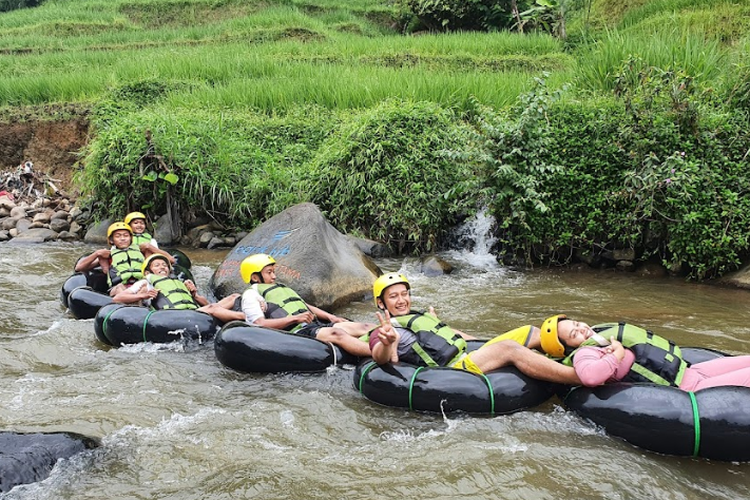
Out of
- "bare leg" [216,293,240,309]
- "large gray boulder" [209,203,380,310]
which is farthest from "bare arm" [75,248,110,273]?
"bare leg" [216,293,240,309]

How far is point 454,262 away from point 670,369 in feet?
15.3

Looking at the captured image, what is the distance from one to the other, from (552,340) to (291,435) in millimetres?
1765

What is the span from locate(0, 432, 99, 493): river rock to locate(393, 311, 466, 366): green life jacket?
7.01 feet

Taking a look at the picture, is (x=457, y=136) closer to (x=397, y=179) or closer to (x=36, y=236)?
(x=397, y=179)

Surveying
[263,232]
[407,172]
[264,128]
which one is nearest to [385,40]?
[264,128]

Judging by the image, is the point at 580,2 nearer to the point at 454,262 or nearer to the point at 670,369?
the point at 454,262

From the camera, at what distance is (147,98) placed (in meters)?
12.4

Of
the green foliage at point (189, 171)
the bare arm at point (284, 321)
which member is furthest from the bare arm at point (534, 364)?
the green foliage at point (189, 171)

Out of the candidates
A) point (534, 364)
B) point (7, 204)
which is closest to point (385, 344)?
point (534, 364)

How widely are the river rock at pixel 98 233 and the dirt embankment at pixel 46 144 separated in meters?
2.94

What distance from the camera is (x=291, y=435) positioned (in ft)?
12.8

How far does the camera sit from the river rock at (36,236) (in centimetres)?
1016

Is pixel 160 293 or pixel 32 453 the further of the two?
pixel 160 293

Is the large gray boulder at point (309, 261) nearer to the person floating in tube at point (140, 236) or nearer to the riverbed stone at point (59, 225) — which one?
the person floating in tube at point (140, 236)
